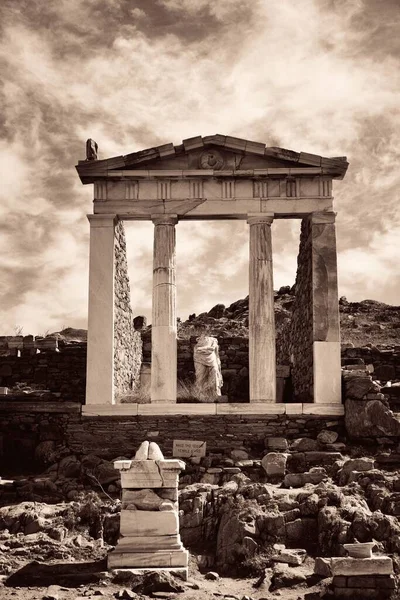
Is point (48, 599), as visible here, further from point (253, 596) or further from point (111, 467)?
point (111, 467)

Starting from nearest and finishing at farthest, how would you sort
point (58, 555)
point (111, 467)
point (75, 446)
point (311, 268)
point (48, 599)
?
point (48, 599), point (58, 555), point (111, 467), point (75, 446), point (311, 268)

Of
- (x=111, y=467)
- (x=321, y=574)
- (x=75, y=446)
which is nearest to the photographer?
(x=321, y=574)

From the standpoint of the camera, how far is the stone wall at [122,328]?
756 inches

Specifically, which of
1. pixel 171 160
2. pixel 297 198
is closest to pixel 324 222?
pixel 297 198

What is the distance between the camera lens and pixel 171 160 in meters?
19.4

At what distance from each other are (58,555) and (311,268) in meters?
8.69

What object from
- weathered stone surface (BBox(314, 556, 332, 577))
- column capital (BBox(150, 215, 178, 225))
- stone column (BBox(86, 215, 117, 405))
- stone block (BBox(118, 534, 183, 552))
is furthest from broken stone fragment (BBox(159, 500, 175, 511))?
column capital (BBox(150, 215, 178, 225))

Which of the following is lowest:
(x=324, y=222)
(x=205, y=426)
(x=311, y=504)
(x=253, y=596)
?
(x=253, y=596)

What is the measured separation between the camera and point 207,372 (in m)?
18.5

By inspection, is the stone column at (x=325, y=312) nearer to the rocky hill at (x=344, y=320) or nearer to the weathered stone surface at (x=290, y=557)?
the weathered stone surface at (x=290, y=557)

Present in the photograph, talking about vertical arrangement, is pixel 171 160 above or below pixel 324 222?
above

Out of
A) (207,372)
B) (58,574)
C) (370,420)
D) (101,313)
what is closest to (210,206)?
(101,313)

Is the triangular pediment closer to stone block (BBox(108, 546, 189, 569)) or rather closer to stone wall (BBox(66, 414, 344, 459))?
stone wall (BBox(66, 414, 344, 459))

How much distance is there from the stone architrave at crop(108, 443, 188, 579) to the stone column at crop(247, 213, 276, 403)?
5.61m
